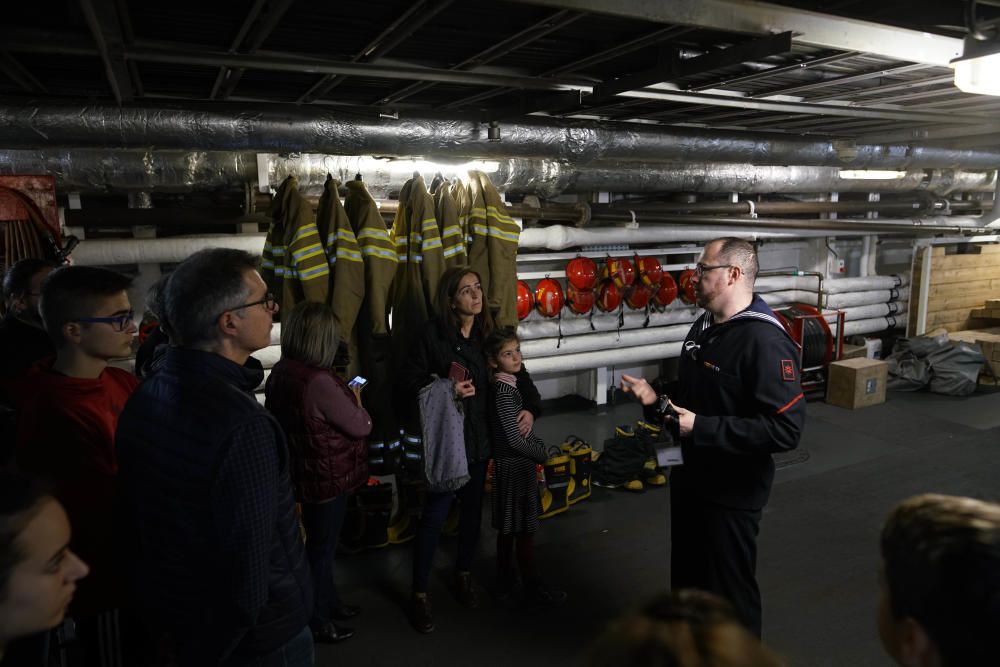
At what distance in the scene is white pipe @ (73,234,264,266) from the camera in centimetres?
487

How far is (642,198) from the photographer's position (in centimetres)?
801

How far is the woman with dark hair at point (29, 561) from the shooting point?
4.00 ft

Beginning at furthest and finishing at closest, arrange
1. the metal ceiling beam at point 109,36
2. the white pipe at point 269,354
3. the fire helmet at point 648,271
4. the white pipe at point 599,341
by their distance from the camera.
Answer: the fire helmet at point 648,271 < the white pipe at point 599,341 < the white pipe at point 269,354 < the metal ceiling beam at point 109,36

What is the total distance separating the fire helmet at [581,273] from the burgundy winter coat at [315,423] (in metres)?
3.96


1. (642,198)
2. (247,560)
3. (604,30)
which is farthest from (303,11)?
(642,198)

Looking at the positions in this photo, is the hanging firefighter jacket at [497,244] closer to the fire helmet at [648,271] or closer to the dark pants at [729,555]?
the dark pants at [729,555]

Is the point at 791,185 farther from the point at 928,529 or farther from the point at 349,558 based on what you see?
the point at 928,529

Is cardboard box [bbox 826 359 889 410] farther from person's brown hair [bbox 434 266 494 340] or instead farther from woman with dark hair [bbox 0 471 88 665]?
woman with dark hair [bbox 0 471 88 665]

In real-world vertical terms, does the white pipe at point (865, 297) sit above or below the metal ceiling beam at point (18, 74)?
below

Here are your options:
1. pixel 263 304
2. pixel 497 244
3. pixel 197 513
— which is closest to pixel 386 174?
pixel 497 244

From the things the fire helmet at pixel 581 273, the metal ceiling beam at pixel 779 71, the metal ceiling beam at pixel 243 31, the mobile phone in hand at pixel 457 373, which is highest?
the metal ceiling beam at pixel 779 71

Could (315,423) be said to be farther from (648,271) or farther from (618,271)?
(648,271)

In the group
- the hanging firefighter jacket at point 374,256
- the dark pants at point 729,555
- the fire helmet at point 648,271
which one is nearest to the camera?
the dark pants at point 729,555

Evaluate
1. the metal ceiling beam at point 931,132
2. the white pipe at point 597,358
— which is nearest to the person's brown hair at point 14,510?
the white pipe at point 597,358
